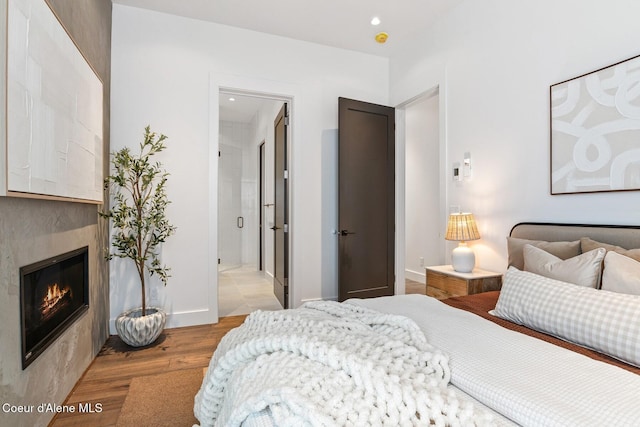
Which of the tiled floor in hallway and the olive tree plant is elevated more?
the olive tree plant

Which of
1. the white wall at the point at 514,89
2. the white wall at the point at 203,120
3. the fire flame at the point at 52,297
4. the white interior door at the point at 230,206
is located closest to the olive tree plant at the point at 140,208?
the white wall at the point at 203,120

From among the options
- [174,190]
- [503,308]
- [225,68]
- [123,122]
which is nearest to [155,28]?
[225,68]

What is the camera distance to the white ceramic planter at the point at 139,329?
2600 millimetres

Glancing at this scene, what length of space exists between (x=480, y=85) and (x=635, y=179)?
1365 mm

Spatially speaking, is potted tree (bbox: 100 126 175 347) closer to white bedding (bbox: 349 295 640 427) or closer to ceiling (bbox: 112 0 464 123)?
ceiling (bbox: 112 0 464 123)

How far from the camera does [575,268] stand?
1.59m

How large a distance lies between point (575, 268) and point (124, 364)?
9.31 ft

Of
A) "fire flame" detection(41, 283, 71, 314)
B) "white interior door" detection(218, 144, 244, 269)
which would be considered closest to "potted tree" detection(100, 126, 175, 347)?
"fire flame" detection(41, 283, 71, 314)

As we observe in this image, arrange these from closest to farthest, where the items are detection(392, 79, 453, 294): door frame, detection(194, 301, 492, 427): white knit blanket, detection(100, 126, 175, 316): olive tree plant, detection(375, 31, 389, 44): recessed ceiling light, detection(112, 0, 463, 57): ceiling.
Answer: detection(194, 301, 492, 427): white knit blanket, detection(100, 126, 175, 316): olive tree plant, detection(112, 0, 463, 57): ceiling, detection(392, 79, 453, 294): door frame, detection(375, 31, 389, 44): recessed ceiling light

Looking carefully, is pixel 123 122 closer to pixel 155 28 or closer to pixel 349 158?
pixel 155 28

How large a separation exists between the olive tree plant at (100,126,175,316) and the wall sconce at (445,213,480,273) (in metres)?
2.36

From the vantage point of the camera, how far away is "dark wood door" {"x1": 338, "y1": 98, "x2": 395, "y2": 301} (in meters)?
3.55

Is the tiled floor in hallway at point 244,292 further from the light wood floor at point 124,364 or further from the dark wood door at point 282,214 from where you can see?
the light wood floor at point 124,364

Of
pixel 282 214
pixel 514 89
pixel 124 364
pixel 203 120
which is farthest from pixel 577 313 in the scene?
pixel 203 120
